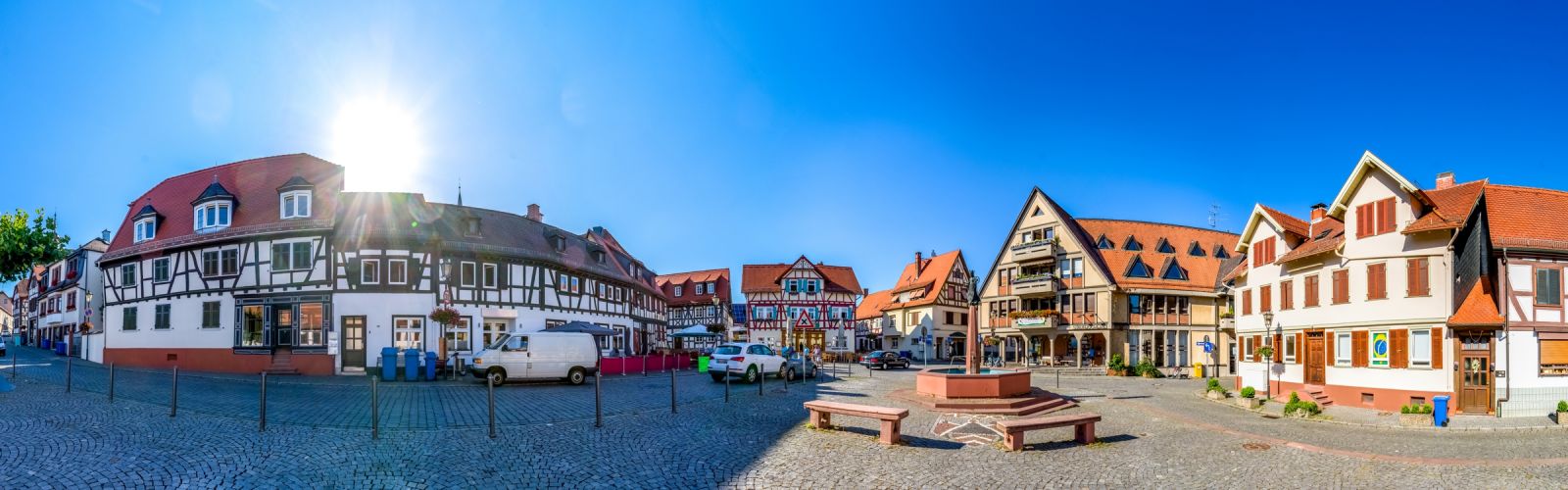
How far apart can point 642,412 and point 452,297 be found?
19672mm

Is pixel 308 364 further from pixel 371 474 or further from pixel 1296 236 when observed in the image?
pixel 1296 236

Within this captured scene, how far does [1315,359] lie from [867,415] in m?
19.6

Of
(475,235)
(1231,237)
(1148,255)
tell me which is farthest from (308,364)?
(1231,237)

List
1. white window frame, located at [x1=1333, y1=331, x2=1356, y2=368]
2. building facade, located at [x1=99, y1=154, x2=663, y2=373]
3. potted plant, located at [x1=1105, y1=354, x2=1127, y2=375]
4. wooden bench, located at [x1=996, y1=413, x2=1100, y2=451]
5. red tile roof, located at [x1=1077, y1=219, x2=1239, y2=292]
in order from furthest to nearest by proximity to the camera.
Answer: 1. red tile roof, located at [x1=1077, y1=219, x2=1239, y2=292]
2. potted plant, located at [x1=1105, y1=354, x2=1127, y2=375]
3. building facade, located at [x1=99, y1=154, x2=663, y2=373]
4. white window frame, located at [x1=1333, y1=331, x2=1356, y2=368]
5. wooden bench, located at [x1=996, y1=413, x2=1100, y2=451]

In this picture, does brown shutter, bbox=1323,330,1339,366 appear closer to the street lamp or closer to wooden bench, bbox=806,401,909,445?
the street lamp

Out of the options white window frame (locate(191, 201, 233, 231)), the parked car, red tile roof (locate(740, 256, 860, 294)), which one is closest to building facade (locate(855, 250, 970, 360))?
red tile roof (locate(740, 256, 860, 294))

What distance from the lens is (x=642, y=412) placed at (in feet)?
57.3

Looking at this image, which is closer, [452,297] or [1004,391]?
[1004,391]

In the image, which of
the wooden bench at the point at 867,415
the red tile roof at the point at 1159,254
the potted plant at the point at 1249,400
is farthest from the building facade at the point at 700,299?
the wooden bench at the point at 867,415

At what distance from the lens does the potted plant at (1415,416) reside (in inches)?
789

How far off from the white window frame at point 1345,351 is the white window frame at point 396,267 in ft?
106

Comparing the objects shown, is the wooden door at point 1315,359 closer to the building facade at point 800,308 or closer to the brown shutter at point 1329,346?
the brown shutter at point 1329,346

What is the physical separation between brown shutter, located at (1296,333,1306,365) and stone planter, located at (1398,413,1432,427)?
20.5 ft

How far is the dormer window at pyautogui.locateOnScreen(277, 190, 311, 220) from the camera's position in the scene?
3272 centimetres
